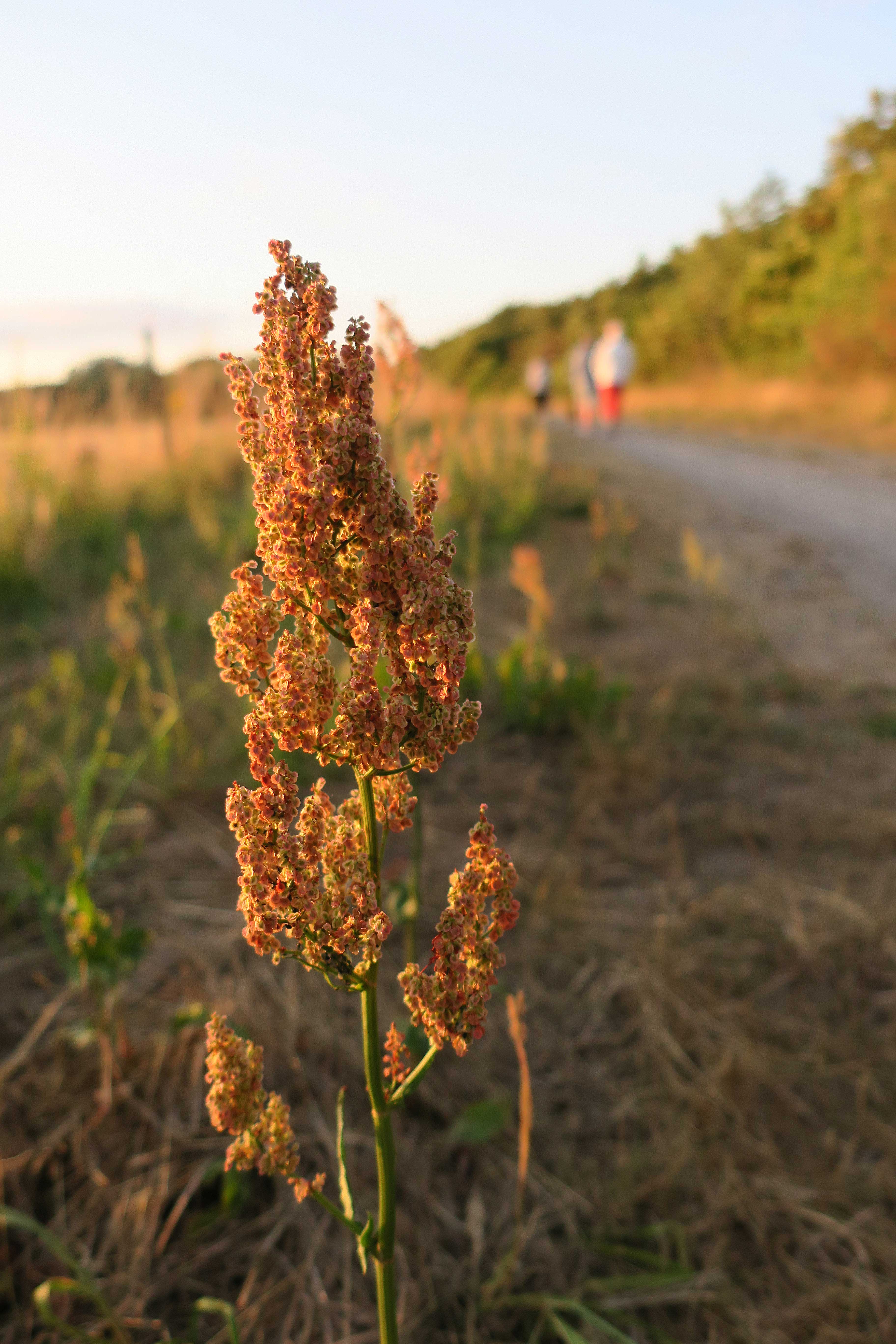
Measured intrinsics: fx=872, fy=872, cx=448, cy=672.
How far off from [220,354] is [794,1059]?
6.93 feet

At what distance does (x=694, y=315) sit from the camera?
35.0 m

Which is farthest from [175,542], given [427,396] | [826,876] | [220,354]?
[427,396]

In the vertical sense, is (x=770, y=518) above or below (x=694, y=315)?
below

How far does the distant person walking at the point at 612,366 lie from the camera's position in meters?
15.6

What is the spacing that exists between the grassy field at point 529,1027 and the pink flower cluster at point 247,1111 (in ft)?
2.17

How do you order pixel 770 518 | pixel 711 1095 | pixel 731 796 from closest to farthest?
pixel 711 1095 < pixel 731 796 < pixel 770 518

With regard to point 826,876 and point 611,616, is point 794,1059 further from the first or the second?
point 611,616

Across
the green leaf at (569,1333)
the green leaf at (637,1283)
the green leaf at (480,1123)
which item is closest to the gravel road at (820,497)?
the green leaf at (480,1123)

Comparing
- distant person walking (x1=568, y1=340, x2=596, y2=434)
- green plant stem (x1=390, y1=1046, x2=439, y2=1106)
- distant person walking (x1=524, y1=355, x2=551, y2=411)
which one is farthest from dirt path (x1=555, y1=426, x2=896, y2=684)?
distant person walking (x1=524, y1=355, x2=551, y2=411)

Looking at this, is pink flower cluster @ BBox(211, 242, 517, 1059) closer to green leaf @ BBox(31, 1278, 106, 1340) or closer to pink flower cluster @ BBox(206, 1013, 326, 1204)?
pink flower cluster @ BBox(206, 1013, 326, 1204)

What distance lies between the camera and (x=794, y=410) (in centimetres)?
1897

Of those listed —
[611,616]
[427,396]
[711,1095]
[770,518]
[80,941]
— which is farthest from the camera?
[427,396]

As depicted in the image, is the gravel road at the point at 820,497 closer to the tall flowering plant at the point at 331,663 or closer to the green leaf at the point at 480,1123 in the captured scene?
the green leaf at the point at 480,1123

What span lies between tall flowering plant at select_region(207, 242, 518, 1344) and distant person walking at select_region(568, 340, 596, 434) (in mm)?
18692
